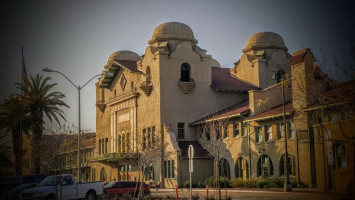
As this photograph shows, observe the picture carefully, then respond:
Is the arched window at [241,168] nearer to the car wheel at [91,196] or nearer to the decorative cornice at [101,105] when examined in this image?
the car wheel at [91,196]

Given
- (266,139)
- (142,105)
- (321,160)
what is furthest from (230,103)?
(321,160)

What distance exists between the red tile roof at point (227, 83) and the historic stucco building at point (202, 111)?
23 mm

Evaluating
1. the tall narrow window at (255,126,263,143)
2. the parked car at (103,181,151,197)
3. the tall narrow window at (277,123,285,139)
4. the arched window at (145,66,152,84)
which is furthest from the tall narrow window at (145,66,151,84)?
the parked car at (103,181,151,197)

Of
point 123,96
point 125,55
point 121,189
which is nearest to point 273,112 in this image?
point 121,189

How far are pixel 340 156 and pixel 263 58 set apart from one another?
1119 inches

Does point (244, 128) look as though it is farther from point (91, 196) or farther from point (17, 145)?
point (17, 145)

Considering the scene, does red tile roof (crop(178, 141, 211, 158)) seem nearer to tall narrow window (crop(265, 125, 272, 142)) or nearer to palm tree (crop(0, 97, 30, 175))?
tall narrow window (crop(265, 125, 272, 142))

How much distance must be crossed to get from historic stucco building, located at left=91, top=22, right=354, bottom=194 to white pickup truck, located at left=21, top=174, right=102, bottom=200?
1386 cm

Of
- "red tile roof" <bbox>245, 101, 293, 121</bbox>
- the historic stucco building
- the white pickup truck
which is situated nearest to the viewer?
the white pickup truck

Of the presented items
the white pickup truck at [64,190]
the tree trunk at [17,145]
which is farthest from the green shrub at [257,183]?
the tree trunk at [17,145]

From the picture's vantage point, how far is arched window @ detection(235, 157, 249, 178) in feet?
158

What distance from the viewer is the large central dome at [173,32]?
5994 centimetres

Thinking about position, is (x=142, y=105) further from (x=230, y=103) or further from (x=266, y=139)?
(x=266, y=139)

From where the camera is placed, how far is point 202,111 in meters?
58.6
